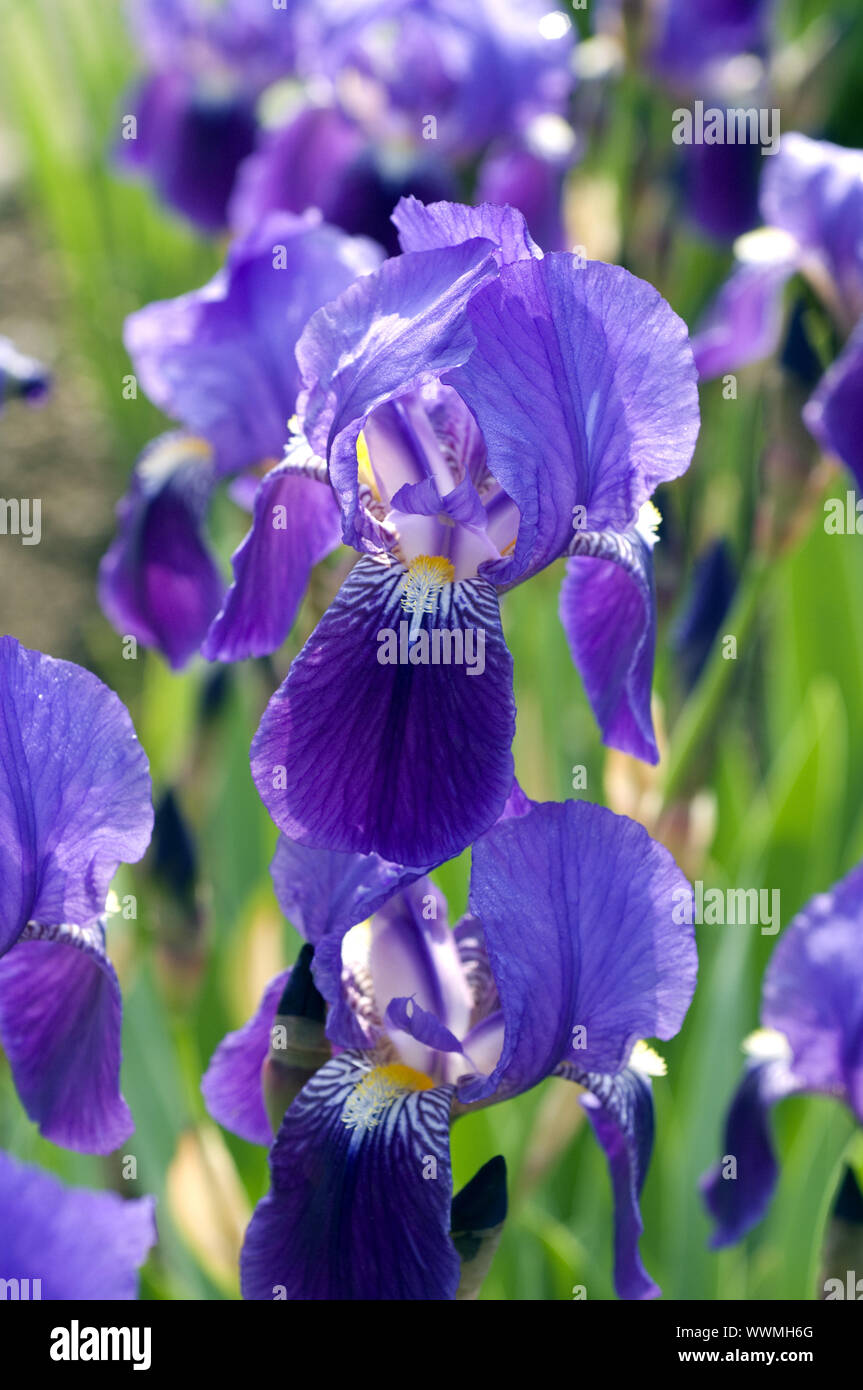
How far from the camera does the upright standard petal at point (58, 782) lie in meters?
0.88

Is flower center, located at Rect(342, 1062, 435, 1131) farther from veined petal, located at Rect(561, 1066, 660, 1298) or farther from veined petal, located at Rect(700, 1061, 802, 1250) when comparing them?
veined petal, located at Rect(700, 1061, 802, 1250)

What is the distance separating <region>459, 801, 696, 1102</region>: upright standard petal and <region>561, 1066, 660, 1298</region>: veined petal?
0.06 meters

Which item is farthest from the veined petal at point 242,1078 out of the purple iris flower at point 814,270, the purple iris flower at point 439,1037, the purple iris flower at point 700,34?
the purple iris flower at point 700,34

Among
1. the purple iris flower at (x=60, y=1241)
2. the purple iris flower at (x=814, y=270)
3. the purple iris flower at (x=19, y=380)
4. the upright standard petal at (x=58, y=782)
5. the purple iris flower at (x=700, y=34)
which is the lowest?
the purple iris flower at (x=60, y=1241)

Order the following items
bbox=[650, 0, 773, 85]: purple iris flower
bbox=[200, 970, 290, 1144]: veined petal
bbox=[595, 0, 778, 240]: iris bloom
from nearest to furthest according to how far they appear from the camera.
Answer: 1. bbox=[200, 970, 290, 1144]: veined petal
2. bbox=[595, 0, 778, 240]: iris bloom
3. bbox=[650, 0, 773, 85]: purple iris flower

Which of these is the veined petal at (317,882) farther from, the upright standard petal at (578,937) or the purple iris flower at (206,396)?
the purple iris flower at (206,396)

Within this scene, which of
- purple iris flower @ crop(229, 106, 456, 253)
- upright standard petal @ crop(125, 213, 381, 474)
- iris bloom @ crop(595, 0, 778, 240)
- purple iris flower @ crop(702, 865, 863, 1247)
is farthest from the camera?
iris bloom @ crop(595, 0, 778, 240)

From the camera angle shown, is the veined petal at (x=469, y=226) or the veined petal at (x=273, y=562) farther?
the veined petal at (x=273, y=562)

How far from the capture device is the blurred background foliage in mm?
1675

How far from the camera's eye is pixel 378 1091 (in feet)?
3.22

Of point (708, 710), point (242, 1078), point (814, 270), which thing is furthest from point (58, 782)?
point (814, 270)

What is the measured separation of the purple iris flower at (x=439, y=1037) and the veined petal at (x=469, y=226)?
0.37 metres

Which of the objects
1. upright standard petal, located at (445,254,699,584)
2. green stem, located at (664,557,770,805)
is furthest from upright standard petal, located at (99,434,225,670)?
upright standard petal, located at (445,254,699,584)

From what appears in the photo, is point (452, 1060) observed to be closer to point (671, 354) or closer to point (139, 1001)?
point (671, 354)
